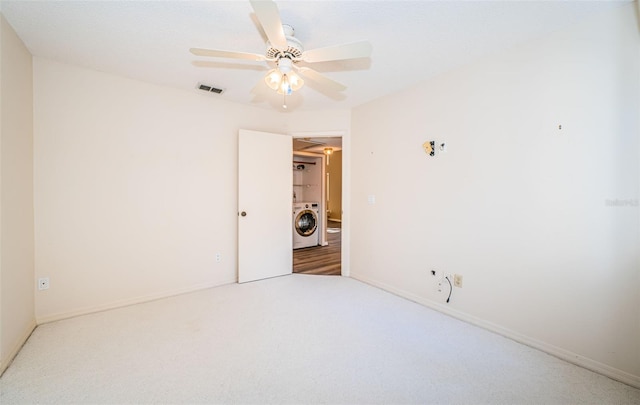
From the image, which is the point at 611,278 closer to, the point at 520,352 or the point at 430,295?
the point at 520,352

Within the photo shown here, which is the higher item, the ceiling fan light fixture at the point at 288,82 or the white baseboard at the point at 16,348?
the ceiling fan light fixture at the point at 288,82

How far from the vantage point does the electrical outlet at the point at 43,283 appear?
232 cm

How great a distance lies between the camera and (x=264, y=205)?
3.60 metres

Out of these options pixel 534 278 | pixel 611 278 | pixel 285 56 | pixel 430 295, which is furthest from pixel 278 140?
pixel 611 278

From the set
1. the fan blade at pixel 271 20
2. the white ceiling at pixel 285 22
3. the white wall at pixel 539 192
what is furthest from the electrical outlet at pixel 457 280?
the fan blade at pixel 271 20

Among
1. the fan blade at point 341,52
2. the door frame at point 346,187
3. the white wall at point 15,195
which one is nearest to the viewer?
the fan blade at point 341,52

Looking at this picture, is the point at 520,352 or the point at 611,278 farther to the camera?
the point at 520,352

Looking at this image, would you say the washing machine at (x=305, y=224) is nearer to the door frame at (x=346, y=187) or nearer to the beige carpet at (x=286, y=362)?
the door frame at (x=346, y=187)

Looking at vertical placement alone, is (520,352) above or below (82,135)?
below

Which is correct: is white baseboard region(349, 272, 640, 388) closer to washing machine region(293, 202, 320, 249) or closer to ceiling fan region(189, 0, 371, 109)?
ceiling fan region(189, 0, 371, 109)

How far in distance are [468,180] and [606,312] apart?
1256 millimetres

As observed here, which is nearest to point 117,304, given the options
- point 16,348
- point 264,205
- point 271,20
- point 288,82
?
point 16,348

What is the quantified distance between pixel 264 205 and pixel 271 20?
2.50 metres

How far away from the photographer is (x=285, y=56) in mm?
1778
